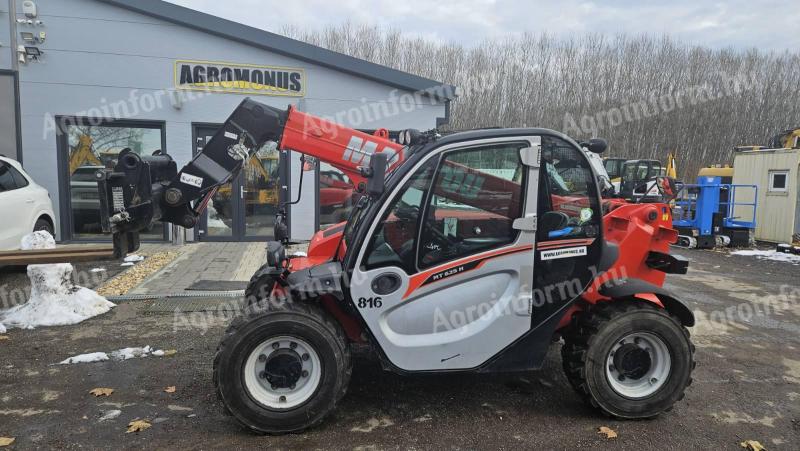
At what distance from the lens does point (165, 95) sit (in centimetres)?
1098

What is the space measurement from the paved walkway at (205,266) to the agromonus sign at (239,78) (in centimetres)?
337

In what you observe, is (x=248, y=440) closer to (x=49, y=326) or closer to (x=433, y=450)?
(x=433, y=450)

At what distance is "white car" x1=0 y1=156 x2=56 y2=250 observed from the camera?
294 inches

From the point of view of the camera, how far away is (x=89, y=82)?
1066 centimetres

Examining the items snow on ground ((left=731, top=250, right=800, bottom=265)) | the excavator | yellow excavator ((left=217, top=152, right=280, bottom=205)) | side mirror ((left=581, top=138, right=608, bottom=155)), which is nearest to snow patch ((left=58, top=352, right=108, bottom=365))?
the excavator

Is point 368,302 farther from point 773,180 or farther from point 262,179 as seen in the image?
point 773,180

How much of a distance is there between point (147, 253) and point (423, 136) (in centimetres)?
826

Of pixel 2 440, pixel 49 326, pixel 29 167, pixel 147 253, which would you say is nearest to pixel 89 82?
pixel 29 167

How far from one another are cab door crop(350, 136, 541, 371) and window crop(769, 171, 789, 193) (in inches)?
543

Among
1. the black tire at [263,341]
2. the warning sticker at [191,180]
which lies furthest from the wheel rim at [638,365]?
the warning sticker at [191,180]

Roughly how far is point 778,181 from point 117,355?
16127 millimetres

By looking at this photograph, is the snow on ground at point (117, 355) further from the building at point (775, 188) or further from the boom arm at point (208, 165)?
the building at point (775, 188)

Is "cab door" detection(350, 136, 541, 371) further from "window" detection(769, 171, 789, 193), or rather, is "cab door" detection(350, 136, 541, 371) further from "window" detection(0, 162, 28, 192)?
"window" detection(769, 171, 789, 193)

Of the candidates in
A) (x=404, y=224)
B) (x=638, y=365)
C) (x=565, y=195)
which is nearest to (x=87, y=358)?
(x=404, y=224)
